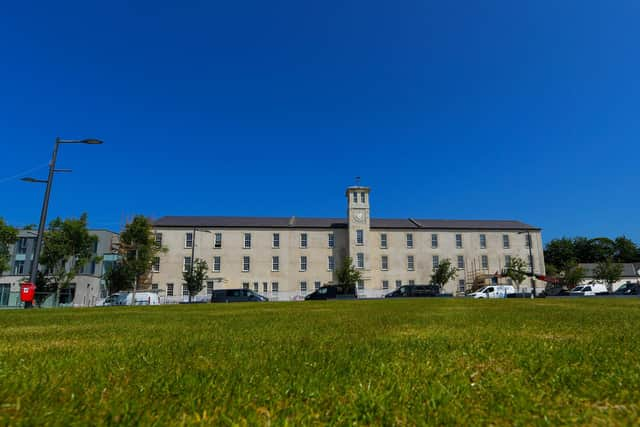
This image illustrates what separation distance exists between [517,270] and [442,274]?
38.1 ft

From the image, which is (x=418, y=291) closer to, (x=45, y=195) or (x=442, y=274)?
(x=442, y=274)

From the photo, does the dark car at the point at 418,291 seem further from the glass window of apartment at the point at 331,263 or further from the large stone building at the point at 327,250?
the glass window of apartment at the point at 331,263

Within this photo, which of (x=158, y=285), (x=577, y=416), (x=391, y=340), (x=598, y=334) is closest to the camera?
(x=577, y=416)

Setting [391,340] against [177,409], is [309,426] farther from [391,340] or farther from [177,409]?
[391,340]

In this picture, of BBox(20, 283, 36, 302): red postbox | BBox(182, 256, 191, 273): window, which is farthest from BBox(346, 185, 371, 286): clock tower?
BBox(20, 283, 36, 302): red postbox

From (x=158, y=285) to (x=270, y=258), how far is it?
56.3 feet

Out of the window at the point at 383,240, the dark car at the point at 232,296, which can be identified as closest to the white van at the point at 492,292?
the window at the point at 383,240

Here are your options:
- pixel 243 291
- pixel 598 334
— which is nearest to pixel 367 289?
pixel 243 291

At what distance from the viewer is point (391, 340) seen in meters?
4.84

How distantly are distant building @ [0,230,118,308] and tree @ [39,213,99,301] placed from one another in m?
2.60

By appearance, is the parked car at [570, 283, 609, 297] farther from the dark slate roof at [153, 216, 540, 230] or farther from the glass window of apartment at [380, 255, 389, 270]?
the glass window of apartment at [380, 255, 389, 270]

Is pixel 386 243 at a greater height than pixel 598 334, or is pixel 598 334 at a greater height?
pixel 386 243

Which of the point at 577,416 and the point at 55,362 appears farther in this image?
the point at 55,362

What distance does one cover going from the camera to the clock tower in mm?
57750
